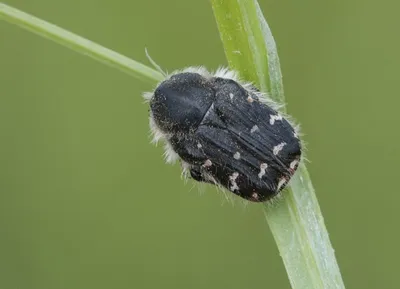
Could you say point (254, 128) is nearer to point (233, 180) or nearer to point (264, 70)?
point (233, 180)

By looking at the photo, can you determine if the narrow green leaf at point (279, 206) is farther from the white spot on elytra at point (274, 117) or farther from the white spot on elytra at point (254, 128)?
the white spot on elytra at point (254, 128)

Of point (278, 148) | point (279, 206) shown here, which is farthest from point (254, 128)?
point (279, 206)

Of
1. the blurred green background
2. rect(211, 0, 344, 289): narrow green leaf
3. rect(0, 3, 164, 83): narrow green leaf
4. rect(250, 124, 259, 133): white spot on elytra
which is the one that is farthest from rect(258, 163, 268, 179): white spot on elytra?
the blurred green background

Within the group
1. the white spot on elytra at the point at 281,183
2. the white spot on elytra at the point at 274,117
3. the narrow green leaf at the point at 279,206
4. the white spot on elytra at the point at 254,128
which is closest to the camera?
the narrow green leaf at the point at 279,206

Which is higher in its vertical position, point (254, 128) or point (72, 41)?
point (72, 41)

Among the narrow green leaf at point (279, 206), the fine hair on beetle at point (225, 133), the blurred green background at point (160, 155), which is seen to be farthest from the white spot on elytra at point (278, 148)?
the blurred green background at point (160, 155)

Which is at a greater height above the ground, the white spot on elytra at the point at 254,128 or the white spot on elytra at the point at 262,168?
the white spot on elytra at the point at 254,128

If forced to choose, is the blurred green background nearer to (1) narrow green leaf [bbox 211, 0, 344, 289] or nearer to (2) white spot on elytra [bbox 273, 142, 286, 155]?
(2) white spot on elytra [bbox 273, 142, 286, 155]

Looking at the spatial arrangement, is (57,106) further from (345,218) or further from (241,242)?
(345,218)
